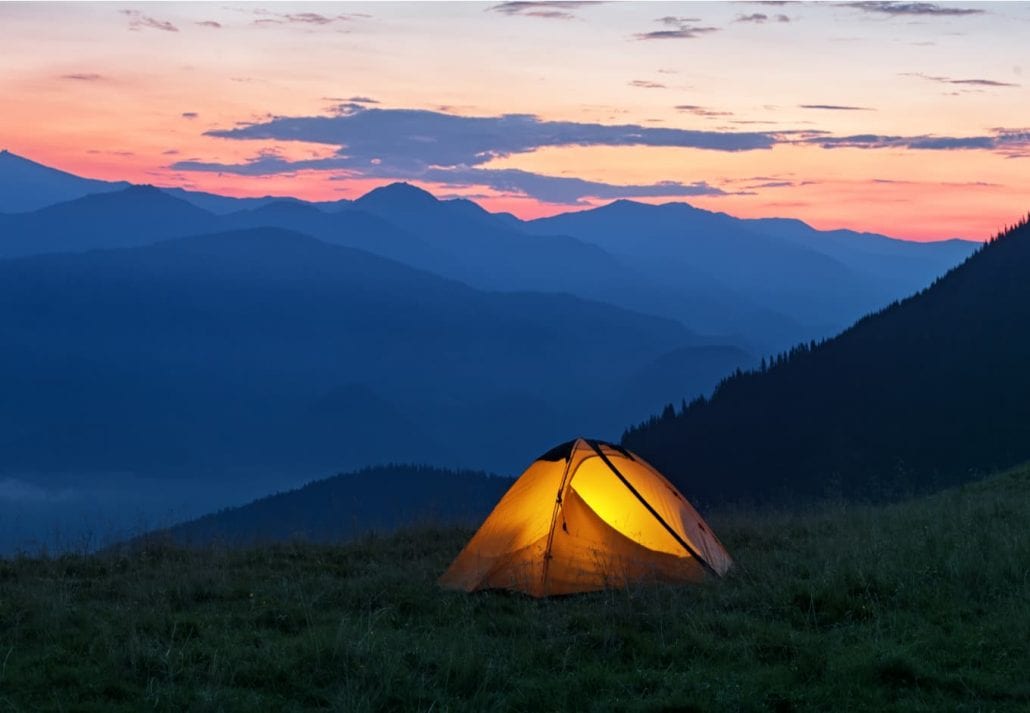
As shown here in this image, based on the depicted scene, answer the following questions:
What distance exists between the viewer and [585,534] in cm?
1187

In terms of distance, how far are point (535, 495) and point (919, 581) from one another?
4374 mm

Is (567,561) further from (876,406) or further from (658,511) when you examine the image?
(876,406)

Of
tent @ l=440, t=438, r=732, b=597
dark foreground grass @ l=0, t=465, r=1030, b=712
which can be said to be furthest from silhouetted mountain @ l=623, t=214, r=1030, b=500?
dark foreground grass @ l=0, t=465, r=1030, b=712

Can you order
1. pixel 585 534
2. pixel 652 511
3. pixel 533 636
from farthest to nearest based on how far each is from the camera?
pixel 652 511 < pixel 585 534 < pixel 533 636

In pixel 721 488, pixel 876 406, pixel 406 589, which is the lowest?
pixel 721 488

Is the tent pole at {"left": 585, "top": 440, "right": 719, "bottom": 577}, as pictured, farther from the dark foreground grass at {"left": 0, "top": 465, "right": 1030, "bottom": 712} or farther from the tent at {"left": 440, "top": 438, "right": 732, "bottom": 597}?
the dark foreground grass at {"left": 0, "top": 465, "right": 1030, "bottom": 712}

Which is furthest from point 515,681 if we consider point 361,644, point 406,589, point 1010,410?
point 1010,410

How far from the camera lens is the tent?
37.7ft

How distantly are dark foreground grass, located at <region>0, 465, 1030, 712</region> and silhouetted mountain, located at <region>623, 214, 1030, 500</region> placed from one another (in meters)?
71.6

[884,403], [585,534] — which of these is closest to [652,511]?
[585,534]

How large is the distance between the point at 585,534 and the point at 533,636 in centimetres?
294

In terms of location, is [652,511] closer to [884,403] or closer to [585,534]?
[585,534]

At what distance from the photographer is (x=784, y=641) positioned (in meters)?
8.37

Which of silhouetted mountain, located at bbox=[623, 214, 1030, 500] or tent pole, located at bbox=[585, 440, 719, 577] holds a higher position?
tent pole, located at bbox=[585, 440, 719, 577]
